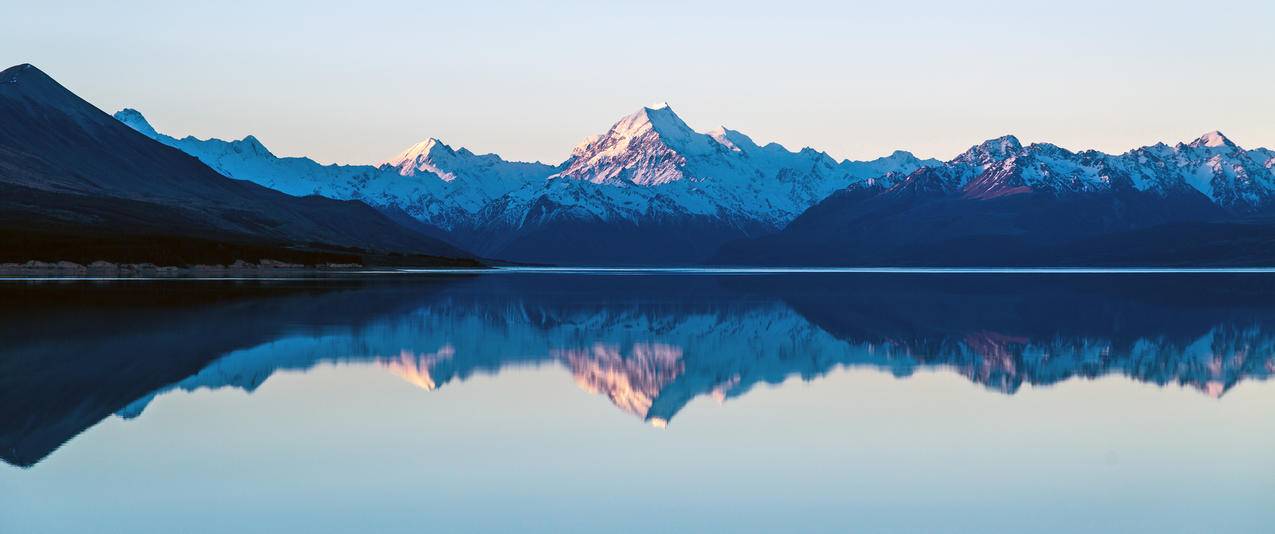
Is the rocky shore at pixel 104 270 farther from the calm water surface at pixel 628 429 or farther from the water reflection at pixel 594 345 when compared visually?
the calm water surface at pixel 628 429

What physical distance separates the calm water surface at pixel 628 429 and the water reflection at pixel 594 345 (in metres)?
0.27

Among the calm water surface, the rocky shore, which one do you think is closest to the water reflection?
the calm water surface

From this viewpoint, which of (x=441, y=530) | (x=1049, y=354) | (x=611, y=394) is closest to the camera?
(x=441, y=530)

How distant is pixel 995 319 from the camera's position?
243 ft

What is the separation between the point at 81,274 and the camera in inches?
6599

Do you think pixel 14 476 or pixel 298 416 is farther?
pixel 298 416

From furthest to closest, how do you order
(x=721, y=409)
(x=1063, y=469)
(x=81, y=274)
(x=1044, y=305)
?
(x=81, y=274) < (x=1044, y=305) < (x=721, y=409) < (x=1063, y=469)

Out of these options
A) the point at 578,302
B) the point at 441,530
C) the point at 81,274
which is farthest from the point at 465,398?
the point at 81,274

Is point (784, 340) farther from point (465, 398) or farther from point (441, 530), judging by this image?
point (441, 530)

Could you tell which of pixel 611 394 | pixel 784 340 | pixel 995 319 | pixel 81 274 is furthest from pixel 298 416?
pixel 81 274

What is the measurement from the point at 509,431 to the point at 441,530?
10.2m

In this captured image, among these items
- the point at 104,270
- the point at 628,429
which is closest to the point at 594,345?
the point at 628,429

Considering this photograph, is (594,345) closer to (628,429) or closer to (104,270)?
(628,429)

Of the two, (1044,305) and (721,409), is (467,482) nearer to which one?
(721,409)
